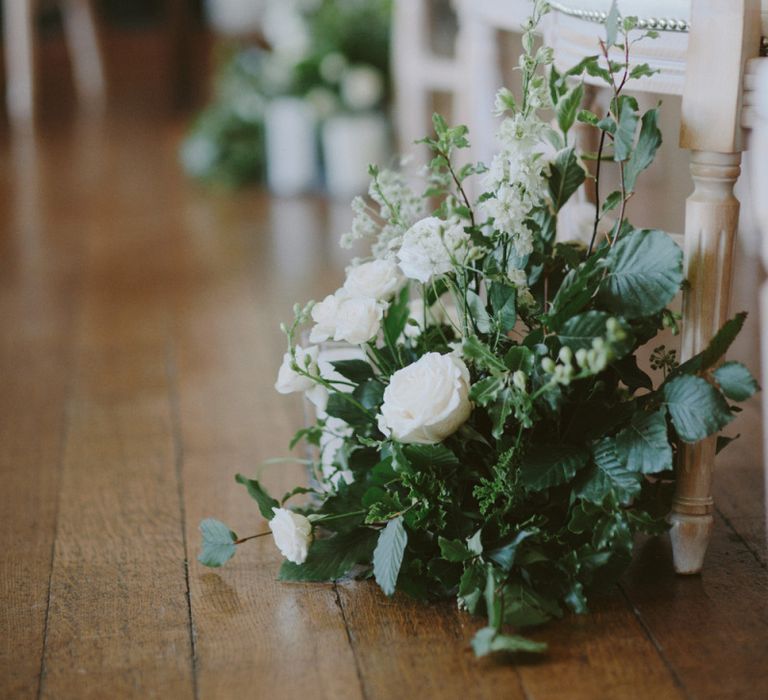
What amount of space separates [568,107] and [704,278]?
199 millimetres

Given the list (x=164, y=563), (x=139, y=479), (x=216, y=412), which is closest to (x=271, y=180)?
(x=216, y=412)

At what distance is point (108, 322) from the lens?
6.82 ft

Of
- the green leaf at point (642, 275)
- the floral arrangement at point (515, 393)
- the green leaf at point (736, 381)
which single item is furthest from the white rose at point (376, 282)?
the green leaf at point (736, 381)

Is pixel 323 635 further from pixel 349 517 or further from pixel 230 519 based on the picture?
pixel 230 519

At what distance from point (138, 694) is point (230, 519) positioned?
0.35 meters

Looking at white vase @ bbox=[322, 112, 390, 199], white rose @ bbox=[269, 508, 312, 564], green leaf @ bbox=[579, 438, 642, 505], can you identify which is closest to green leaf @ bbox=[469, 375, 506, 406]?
green leaf @ bbox=[579, 438, 642, 505]

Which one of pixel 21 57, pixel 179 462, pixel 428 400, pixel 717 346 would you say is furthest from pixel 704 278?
pixel 21 57

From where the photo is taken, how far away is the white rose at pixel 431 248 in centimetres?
106

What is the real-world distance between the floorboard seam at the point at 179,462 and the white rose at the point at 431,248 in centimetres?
39

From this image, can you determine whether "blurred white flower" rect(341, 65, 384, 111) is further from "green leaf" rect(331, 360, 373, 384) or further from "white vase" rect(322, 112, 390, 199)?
"green leaf" rect(331, 360, 373, 384)

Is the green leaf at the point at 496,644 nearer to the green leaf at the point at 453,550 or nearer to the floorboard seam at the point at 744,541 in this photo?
the green leaf at the point at 453,550

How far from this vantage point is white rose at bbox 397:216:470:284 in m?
1.06

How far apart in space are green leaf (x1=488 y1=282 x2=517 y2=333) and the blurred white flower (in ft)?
6.22

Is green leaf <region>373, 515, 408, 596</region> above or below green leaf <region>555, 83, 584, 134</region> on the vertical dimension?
below
